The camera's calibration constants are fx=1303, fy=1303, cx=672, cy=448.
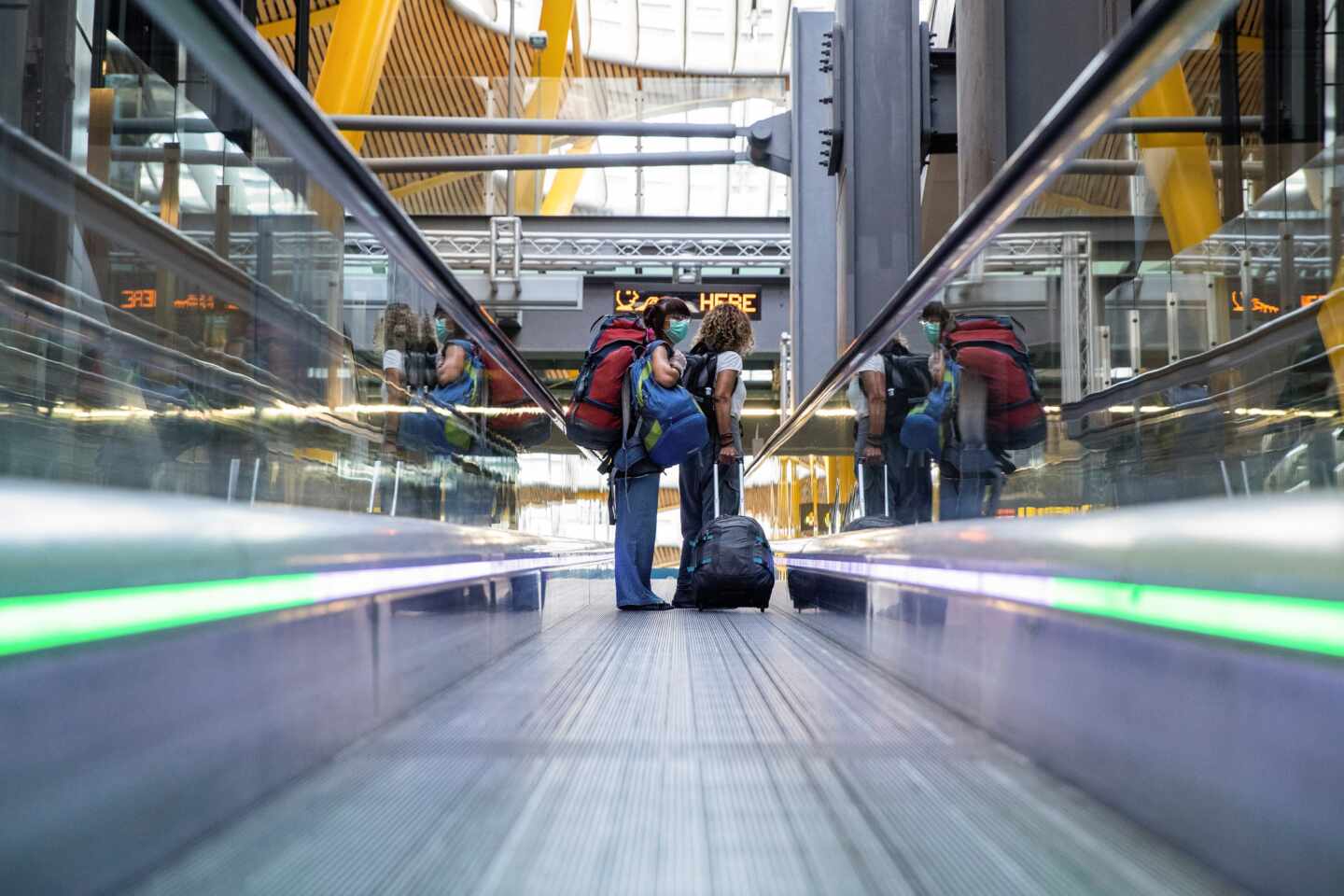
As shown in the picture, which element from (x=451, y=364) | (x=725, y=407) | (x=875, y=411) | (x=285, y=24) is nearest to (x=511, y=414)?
(x=451, y=364)

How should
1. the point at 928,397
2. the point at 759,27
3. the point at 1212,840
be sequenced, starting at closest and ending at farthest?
the point at 1212,840, the point at 928,397, the point at 759,27

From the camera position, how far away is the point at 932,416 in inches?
167

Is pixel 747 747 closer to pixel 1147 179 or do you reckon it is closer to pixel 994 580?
pixel 994 580

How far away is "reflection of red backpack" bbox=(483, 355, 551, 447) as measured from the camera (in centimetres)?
520

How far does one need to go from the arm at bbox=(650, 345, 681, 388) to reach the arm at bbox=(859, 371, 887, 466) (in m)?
1.83

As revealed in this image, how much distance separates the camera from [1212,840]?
1.86 meters

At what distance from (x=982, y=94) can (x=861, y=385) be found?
4.66 m

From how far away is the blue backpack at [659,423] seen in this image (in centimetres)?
704

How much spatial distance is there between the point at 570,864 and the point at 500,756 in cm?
81

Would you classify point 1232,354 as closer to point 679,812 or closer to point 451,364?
point 679,812

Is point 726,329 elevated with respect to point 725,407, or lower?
elevated

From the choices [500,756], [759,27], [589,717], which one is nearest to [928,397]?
[589,717]

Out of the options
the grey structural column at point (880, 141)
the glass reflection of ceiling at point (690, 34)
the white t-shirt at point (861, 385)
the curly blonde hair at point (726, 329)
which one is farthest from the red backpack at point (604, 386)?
the glass reflection of ceiling at point (690, 34)

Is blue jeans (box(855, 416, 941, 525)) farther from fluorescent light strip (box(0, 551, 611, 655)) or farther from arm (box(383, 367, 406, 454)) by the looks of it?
fluorescent light strip (box(0, 551, 611, 655))
